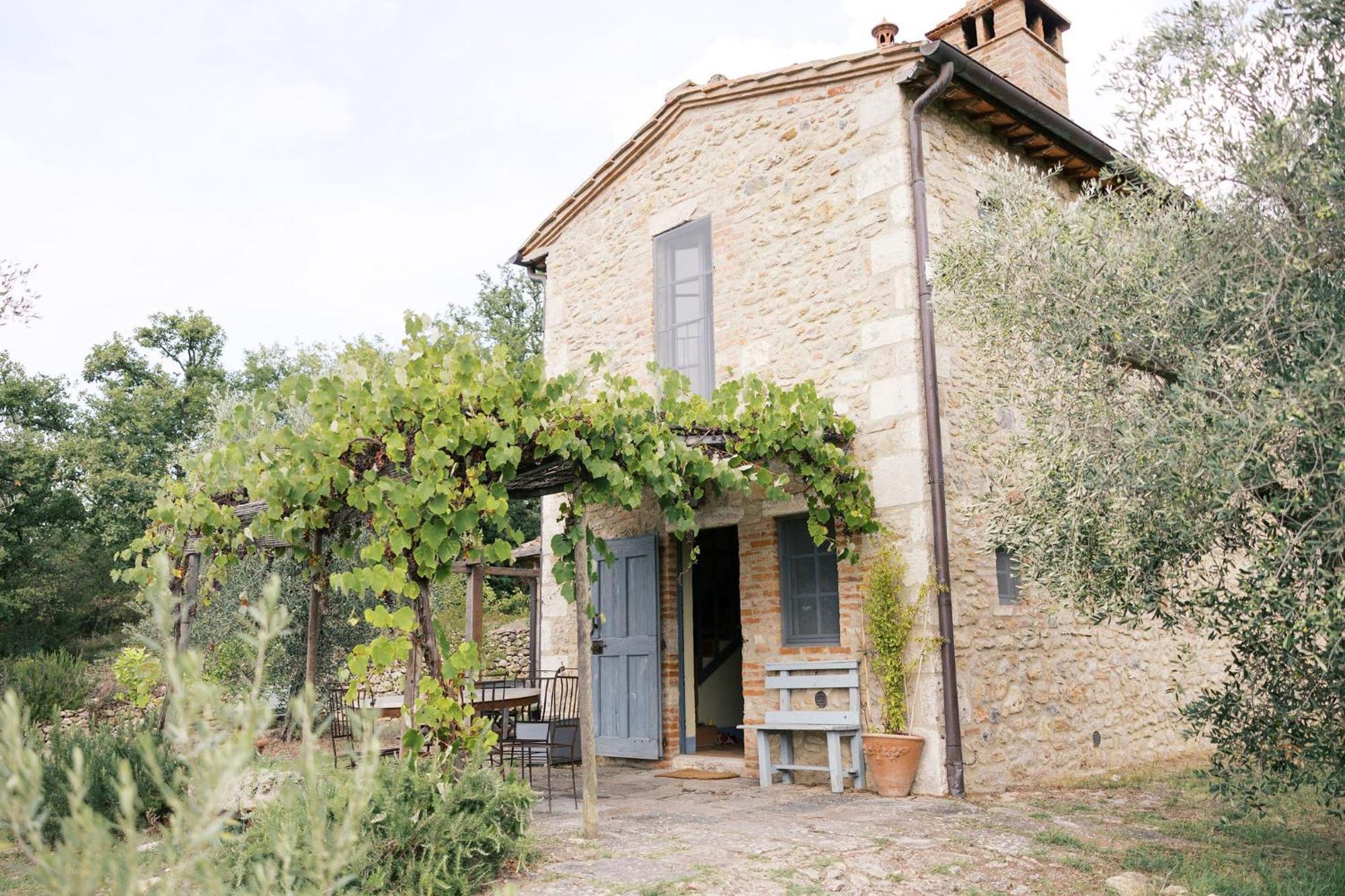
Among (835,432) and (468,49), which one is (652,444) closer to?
(835,432)

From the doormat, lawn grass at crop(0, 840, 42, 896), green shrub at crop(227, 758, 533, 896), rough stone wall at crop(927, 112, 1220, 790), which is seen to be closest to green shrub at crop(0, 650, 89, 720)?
lawn grass at crop(0, 840, 42, 896)

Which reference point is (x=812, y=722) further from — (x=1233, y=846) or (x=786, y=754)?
(x=1233, y=846)

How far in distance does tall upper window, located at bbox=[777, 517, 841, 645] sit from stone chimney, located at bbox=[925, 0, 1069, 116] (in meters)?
5.59

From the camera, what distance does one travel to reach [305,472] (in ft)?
16.6

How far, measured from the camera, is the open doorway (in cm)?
1023

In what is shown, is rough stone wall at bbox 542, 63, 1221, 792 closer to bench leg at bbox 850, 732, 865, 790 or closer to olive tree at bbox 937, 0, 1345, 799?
bench leg at bbox 850, 732, 865, 790

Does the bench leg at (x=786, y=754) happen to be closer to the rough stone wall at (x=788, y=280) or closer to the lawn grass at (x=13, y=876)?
the rough stone wall at (x=788, y=280)

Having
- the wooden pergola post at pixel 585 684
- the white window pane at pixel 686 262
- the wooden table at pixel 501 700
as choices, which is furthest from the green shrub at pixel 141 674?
the white window pane at pixel 686 262

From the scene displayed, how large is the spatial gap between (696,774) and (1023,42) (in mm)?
8072

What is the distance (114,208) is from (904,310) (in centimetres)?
1261

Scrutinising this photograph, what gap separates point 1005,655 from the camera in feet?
23.2

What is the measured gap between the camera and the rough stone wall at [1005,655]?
6832mm

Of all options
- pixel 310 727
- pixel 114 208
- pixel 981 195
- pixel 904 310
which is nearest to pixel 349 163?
pixel 114 208

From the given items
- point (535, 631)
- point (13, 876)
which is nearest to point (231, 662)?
point (535, 631)
